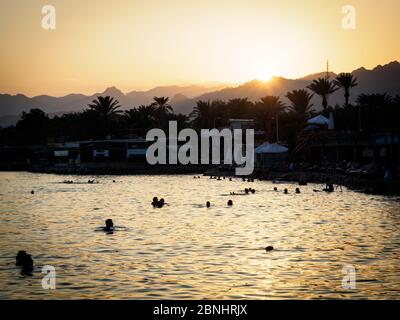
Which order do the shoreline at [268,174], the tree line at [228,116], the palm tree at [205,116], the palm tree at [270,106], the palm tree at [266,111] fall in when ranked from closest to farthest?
the shoreline at [268,174], the tree line at [228,116], the palm tree at [266,111], the palm tree at [270,106], the palm tree at [205,116]

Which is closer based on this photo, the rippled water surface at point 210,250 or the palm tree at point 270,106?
the rippled water surface at point 210,250

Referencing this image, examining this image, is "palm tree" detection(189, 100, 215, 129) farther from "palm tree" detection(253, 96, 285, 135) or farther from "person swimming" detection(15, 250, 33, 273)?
"person swimming" detection(15, 250, 33, 273)

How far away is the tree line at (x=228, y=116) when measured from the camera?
89938 mm

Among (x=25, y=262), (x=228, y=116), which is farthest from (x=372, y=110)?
(x=25, y=262)

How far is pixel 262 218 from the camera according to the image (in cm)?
3897

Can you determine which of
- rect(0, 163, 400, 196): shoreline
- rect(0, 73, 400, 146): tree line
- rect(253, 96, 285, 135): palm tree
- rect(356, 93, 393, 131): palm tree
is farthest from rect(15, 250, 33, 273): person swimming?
rect(253, 96, 285, 135): palm tree

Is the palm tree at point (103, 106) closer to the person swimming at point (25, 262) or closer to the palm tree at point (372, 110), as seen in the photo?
the palm tree at point (372, 110)

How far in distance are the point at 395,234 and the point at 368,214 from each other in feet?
31.6

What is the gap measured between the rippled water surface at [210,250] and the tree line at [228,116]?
1364 inches

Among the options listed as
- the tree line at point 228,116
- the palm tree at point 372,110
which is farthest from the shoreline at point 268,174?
the palm tree at point 372,110

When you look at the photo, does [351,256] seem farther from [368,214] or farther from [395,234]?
[368,214]

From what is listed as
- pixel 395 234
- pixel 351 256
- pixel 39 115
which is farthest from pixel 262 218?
pixel 39 115

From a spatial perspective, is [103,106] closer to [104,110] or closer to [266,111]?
[104,110]

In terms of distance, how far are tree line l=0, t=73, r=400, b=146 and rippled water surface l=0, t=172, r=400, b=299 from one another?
3464 cm
